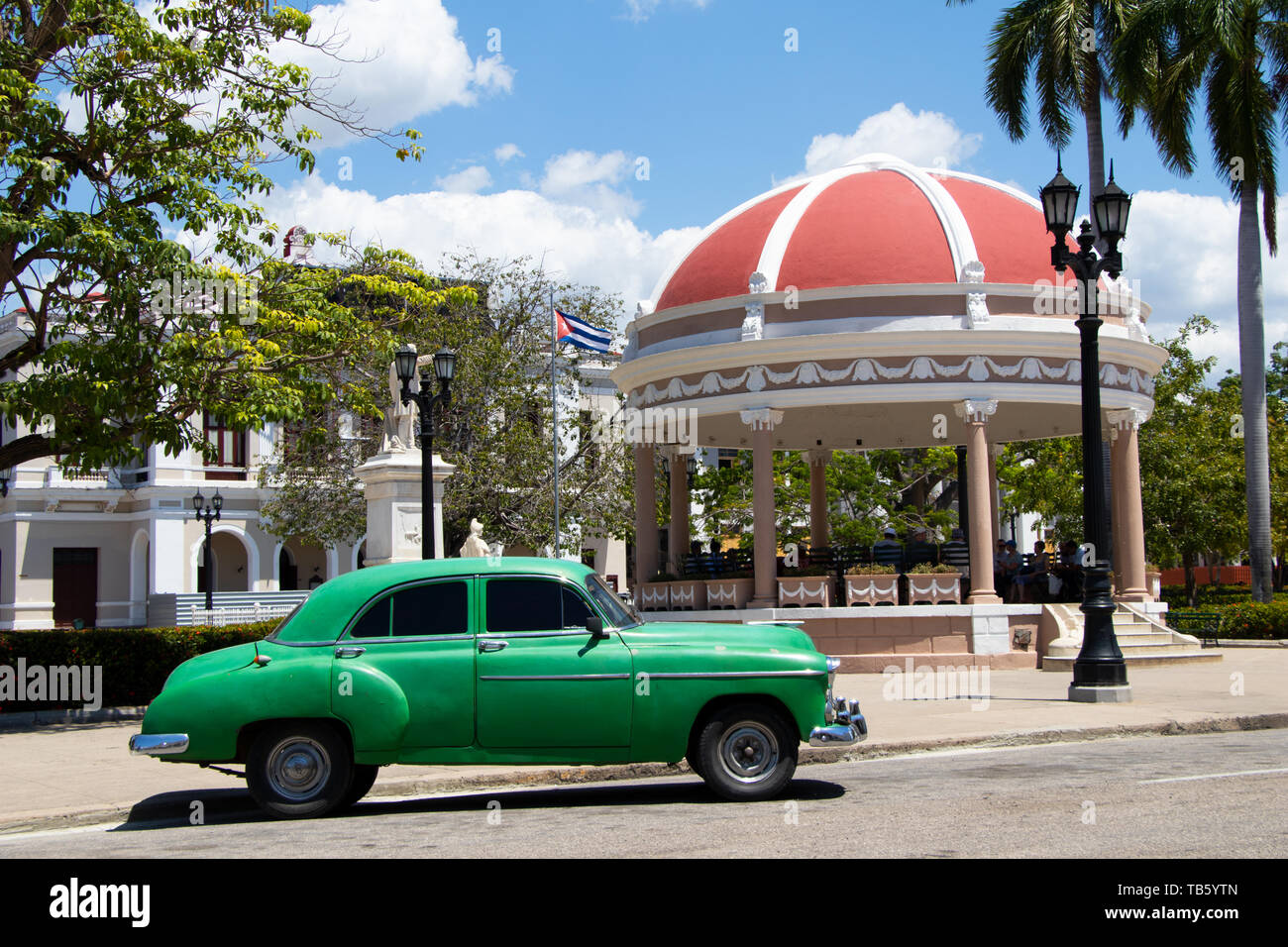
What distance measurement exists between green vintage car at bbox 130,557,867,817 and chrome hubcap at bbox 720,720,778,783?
10mm

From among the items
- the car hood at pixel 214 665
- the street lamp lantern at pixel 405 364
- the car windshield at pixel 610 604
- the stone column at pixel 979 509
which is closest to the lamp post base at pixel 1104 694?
the stone column at pixel 979 509

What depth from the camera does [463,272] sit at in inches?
1561

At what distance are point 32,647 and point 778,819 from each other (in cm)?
1234

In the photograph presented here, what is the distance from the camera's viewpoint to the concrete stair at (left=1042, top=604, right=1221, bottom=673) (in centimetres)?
2242

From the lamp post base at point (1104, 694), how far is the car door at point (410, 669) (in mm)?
9603

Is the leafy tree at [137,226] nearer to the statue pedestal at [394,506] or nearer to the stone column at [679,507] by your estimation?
the statue pedestal at [394,506]

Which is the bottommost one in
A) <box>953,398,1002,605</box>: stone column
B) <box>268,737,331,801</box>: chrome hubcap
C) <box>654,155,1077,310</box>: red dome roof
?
<box>268,737,331,801</box>: chrome hubcap

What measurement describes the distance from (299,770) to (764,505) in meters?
15.0

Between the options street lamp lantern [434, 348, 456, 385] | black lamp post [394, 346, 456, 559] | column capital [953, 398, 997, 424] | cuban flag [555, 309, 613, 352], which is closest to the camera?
black lamp post [394, 346, 456, 559]

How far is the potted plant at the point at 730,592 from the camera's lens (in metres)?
24.4

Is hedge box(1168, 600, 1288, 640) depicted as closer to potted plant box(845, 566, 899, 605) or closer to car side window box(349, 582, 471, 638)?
potted plant box(845, 566, 899, 605)

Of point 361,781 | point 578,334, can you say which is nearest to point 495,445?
point 578,334

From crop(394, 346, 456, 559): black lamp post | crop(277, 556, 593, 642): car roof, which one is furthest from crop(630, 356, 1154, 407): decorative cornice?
crop(277, 556, 593, 642): car roof

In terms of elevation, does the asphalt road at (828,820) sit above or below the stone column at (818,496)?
below
